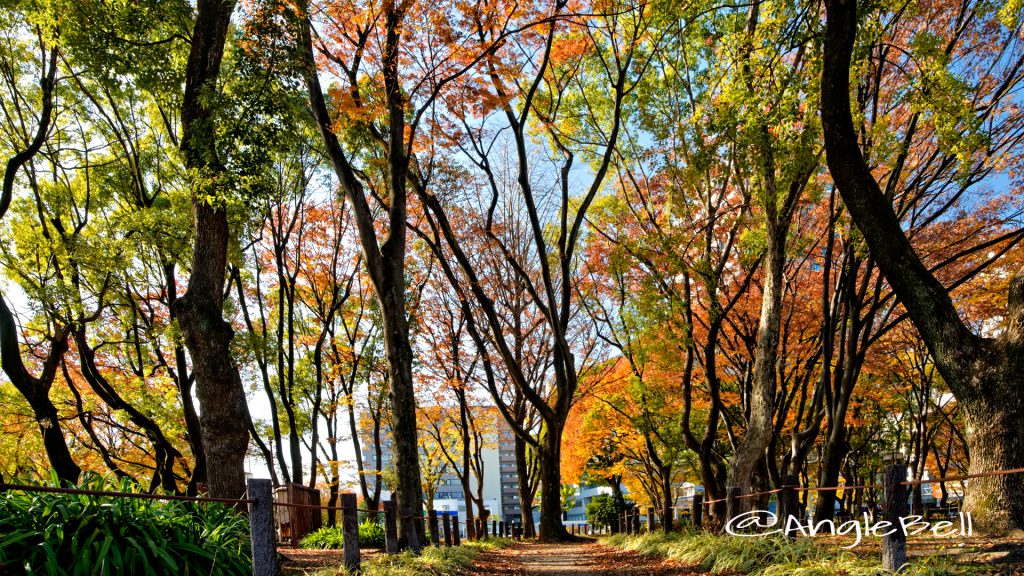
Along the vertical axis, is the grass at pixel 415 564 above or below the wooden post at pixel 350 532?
below

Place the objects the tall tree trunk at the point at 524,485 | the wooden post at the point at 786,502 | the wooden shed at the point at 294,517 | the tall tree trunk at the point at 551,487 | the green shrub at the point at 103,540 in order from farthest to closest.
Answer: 1. the tall tree trunk at the point at 524,485
2. the tall tree trunk at the point at 551,487
3. the wooden shed at the point at 294,517
4. the wooden post at the point at 786,502
5. the green shrub at the point at 103,540

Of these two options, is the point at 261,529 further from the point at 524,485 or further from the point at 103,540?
the point at 524,485

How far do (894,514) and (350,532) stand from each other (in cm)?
452

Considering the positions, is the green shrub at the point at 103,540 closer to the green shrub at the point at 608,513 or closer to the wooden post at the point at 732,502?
the wooden post at the point at 732,502

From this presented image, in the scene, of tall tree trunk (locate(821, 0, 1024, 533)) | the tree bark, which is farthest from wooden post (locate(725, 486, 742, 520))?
the tree bark

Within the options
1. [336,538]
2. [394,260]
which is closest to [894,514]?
[394,260]

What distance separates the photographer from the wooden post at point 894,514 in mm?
4258

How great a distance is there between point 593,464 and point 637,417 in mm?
12491

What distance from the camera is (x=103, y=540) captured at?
3.78 m

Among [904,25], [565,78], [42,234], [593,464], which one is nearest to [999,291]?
[904,25]

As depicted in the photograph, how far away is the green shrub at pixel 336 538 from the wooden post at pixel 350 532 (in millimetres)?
4376

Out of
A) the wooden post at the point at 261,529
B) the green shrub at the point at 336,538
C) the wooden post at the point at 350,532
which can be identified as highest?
the wooden post at the point at 261,529

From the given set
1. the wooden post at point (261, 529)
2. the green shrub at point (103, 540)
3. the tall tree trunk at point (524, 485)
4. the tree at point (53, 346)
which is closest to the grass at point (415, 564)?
the green shrub at point (103, 540)

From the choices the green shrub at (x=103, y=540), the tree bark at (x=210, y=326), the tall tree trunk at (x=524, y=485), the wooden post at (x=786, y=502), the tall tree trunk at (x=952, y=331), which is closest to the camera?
the green shrub at (x=103, y=540)
